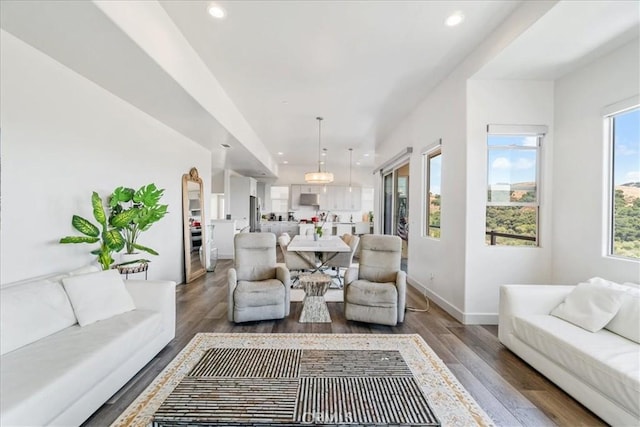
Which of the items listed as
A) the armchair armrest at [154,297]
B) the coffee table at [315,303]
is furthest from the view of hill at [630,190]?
the armchair armrest at [154,297]

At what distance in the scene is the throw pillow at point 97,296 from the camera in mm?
2197

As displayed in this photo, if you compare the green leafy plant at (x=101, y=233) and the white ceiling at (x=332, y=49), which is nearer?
the white ceiling at (x=332, y=49)

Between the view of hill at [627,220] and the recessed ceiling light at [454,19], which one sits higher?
the recessed ceiling light at [454,19]

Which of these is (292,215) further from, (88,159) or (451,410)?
(451,410)

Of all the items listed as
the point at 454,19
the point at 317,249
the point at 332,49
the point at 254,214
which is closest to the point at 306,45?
the point at 332,49

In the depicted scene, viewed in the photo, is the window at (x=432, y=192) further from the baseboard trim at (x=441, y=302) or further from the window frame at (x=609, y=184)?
the window frame at (x=609, y=184)

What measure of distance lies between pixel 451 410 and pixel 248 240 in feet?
8.84

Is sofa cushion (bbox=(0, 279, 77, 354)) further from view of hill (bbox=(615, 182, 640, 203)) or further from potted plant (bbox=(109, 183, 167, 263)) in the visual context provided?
view of hill (bbox=(615, 182, 640, 203))

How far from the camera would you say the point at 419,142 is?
479cm

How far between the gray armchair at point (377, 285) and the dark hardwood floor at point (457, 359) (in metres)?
0.16

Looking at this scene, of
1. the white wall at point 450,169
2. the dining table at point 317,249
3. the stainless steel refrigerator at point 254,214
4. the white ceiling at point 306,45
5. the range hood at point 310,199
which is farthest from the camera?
A: the range hood at point 310,199

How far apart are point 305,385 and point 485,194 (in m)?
2.93

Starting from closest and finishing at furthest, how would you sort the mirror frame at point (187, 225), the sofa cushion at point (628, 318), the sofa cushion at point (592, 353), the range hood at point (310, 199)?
the sofa cushion at point (592, 353) → the sofa cushion at point (628, 318) → the mirror frame at point (187, 225) → the range hood at point (310, 199)

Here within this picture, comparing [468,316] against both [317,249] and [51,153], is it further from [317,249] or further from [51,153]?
[51,153]
